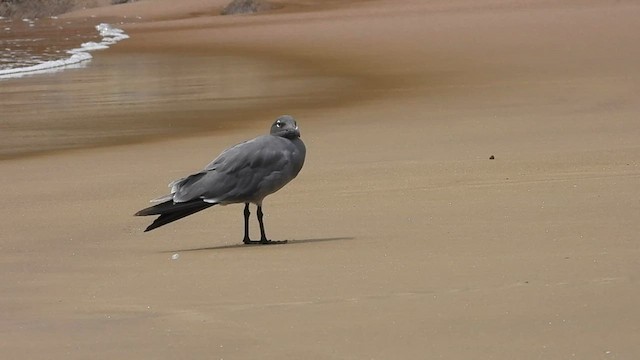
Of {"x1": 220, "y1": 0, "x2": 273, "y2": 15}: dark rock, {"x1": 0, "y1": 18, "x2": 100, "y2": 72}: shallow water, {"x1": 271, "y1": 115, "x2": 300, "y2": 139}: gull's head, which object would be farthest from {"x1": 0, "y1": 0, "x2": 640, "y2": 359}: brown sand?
{"x1": 220, "y1": 0, "x2": 273, "y2": 15}: dark rock

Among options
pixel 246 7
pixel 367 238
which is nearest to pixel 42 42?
pixel 246 7

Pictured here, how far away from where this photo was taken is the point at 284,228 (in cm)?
685

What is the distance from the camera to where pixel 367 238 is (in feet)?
20.1

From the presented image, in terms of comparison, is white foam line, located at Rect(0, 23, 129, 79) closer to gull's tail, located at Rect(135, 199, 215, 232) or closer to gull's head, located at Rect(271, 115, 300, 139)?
gull's head, located at Rect(271, 115, 300, 139)

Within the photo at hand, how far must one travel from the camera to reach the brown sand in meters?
4.20

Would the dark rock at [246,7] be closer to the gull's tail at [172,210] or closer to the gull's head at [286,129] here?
the gull's head at [286,129]

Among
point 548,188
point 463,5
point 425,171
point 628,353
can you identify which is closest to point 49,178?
point 425,171

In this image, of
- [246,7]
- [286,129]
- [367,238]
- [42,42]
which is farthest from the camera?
[246,7]

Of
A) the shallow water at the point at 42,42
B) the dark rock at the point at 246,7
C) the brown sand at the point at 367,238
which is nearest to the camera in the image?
the brown sand at the point at 367,238

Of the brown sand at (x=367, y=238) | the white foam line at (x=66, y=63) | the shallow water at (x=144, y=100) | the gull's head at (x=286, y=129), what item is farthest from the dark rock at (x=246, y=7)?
the gull's head at (x=286, y=129)

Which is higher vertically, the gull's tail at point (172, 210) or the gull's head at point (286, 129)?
the gull's head at point (286, 129)

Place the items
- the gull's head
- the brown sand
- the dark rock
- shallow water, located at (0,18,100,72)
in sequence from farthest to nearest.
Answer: the dark rock → shallow water, located at (0,18,100,72) → the gull's head → the brown sand

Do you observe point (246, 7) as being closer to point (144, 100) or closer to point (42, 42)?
point (42, 42)

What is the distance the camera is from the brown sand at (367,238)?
13.8ft
